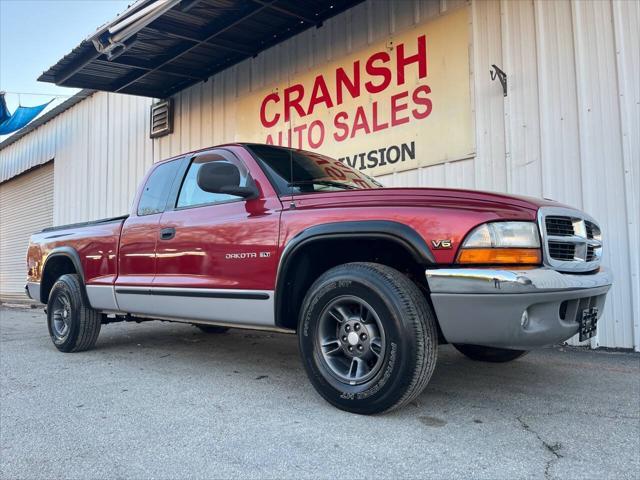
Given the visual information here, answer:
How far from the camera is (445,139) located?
5930 millimetres

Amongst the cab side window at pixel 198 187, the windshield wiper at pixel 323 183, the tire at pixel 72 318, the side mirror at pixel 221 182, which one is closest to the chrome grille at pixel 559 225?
the windshield wiper at pixel 323 183

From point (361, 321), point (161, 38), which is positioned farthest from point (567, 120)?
point (161, 38)

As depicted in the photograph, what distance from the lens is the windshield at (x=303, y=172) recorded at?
3426 mm

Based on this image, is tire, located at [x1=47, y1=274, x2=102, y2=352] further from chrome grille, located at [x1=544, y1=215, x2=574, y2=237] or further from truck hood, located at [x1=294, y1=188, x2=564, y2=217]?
chrome grille, located at [x1=544, y1=215, x2=574, y2=237]

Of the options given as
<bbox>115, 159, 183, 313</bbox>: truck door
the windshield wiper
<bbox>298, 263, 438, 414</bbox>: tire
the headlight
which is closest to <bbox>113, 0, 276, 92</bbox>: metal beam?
<bbox>115, 159, 183, 313</bbox>: truck door

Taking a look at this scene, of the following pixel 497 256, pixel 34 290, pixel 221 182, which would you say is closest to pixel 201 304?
pixel 221 182

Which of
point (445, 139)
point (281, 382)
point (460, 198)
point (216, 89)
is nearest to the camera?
point (460, 198)

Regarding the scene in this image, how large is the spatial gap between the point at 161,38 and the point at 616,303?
772 centimetres

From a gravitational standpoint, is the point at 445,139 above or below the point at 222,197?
above

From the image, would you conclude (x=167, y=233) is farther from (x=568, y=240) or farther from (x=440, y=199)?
(x=568, y=240)

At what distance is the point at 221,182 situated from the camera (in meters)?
3.30

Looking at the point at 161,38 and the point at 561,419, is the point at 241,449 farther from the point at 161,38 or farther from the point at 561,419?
the point at 161,38

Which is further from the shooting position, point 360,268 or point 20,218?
point 20,218

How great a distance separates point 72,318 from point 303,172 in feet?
10.0
